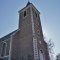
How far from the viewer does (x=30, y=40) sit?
18.7 m

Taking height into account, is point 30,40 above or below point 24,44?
above

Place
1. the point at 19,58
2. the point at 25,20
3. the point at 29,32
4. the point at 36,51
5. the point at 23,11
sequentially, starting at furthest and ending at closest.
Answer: the point at 23,11 → the point at 25,20 → the point at 29,32 → the point at 19,58 → the point at 36,51

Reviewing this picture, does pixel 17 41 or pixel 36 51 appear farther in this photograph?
pixel 17 41

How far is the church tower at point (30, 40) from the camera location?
57.3 ft

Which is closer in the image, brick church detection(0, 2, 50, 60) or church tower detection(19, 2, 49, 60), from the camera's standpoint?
church tower detection(19, 2, 49, 60)

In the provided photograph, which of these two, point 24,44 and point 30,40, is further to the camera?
point 24,44

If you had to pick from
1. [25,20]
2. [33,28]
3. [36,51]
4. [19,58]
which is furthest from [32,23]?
[19,58]

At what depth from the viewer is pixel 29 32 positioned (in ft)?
65.6

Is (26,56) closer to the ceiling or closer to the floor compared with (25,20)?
closer to the floor

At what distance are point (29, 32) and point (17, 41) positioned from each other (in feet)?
10.6

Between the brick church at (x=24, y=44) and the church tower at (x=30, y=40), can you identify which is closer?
the church tower at (x=30, y=40)

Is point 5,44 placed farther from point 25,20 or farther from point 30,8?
point 30,8

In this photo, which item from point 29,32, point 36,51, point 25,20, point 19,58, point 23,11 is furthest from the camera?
point 23,11

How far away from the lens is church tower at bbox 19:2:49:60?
17453 mm
